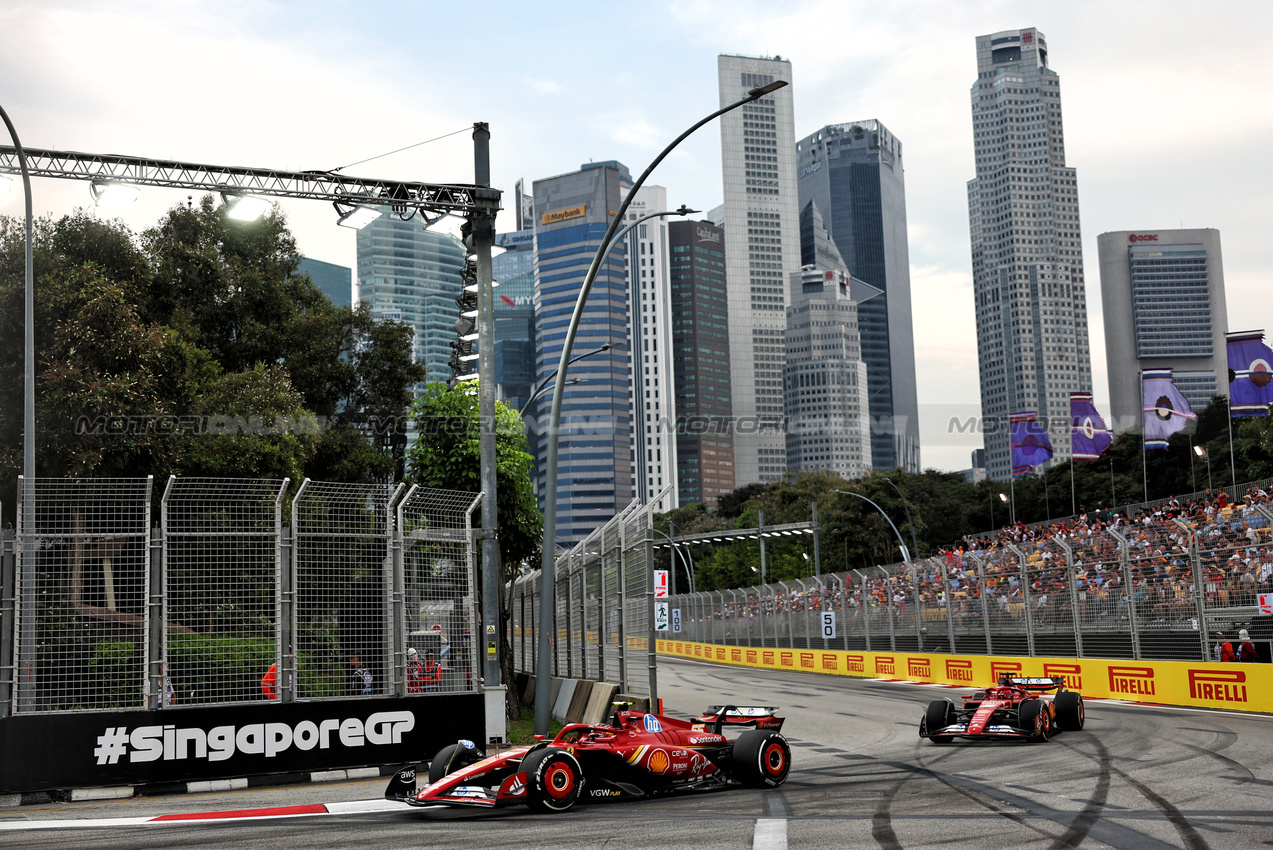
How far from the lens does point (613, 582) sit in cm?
1789

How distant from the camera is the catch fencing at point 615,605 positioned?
15.9 metres

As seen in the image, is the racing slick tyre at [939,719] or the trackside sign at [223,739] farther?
the racing slick tyre at [939,719]

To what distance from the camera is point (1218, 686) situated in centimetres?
1738

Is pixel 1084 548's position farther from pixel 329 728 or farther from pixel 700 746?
pixel 329 728

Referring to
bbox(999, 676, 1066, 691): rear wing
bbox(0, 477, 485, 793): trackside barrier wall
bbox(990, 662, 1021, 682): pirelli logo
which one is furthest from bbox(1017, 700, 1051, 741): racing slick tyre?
bbox(990, 662, 1021, 682): pirelli logo

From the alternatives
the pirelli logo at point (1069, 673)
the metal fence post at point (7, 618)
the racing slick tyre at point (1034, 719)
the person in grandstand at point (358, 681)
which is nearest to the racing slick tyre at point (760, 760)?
the racing slick tyre at point (1034, 719)

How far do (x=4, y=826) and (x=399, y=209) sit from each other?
11.0m

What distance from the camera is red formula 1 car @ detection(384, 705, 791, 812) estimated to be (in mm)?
9953

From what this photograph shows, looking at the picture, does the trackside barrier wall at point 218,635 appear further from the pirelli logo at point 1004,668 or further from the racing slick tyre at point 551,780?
the pirelli logo at point 1004,668

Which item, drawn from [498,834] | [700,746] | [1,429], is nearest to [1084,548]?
[700,746]

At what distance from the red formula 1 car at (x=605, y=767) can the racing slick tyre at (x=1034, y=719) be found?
3.90m

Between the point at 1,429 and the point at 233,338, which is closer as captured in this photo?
the point at 1,429

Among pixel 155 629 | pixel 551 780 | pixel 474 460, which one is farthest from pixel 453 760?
pixel 474 460

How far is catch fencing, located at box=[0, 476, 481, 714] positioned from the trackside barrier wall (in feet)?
0.07
